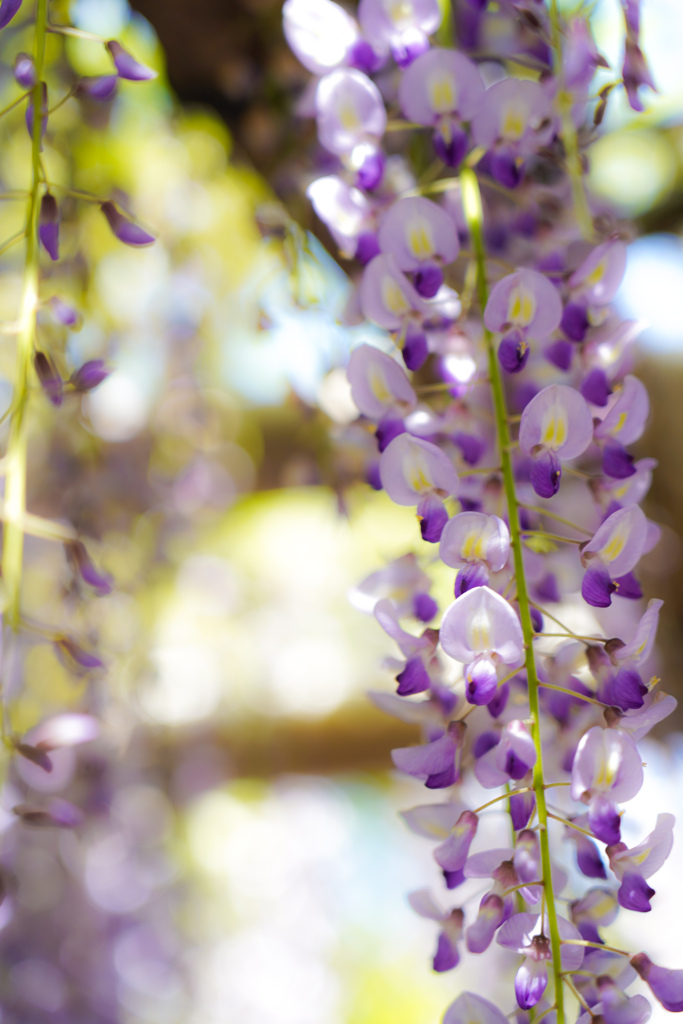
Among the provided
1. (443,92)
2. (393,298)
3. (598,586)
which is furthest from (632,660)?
(443,92)

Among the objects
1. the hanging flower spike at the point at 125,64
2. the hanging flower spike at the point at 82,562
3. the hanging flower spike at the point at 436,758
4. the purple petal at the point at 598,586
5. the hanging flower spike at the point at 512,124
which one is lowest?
the hanging flower spike at the point at 436,758

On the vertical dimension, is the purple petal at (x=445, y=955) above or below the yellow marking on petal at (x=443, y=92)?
below

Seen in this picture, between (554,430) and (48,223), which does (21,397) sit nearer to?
(48,223)

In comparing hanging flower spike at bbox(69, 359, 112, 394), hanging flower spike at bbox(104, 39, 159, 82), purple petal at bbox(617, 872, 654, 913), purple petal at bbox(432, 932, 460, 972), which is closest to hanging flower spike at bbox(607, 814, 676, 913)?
purple petal at bbox(617, 872, 654, 913)

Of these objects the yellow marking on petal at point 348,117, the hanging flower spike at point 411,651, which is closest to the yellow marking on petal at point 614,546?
the hanging flower spike at point 411,651

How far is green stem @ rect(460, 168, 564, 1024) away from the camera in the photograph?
0.38 meters

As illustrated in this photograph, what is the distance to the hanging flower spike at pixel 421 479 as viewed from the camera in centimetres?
42

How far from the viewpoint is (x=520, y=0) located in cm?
48

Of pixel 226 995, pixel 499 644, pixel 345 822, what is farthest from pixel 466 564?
pixel 345 822

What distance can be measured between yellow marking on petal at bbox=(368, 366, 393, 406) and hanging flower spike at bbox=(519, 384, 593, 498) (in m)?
0.10

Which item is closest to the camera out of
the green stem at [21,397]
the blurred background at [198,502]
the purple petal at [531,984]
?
the purple petal at [531,984]

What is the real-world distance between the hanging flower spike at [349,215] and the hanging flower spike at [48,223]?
16 cm

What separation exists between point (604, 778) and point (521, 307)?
0.25 metres

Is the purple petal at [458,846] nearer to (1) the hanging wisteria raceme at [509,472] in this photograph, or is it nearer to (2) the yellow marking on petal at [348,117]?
(1) the hanging wisteria raceme at [509,472]
